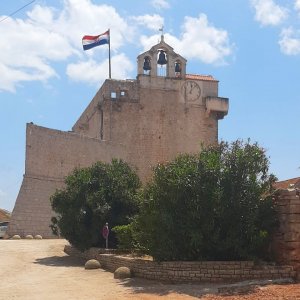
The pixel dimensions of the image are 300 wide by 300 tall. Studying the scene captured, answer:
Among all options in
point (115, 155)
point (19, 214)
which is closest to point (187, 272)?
point (19, 214)

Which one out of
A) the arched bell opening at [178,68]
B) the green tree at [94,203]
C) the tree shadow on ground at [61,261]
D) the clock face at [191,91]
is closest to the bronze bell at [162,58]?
the arched bell opening at [178,68]

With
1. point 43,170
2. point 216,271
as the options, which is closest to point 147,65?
point 43,170

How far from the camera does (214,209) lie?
12.9 m

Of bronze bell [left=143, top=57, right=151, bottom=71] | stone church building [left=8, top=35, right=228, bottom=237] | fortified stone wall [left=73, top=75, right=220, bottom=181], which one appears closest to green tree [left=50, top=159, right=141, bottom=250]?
stone church building [left=8, top=35, right=228, bottom=237]

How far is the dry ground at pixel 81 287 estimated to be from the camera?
34.5 feet

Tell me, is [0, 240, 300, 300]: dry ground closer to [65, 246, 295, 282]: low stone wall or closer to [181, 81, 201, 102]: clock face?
[65, 246, 295, 282]: low stone wall

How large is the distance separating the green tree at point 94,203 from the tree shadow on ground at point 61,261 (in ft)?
1.80

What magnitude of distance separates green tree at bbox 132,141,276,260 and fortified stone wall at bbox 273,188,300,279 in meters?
0.26

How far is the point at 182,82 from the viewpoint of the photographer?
38.3 meters

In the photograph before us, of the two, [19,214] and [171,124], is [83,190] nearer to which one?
[19,214]

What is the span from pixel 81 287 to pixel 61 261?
6.15 m

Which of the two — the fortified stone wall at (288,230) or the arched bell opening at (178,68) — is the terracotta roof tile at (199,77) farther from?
the fortified stone wall at (288,230)

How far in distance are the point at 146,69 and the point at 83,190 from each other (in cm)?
Result: 2014

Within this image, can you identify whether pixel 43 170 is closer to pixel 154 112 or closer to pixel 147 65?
pixel 154 112
